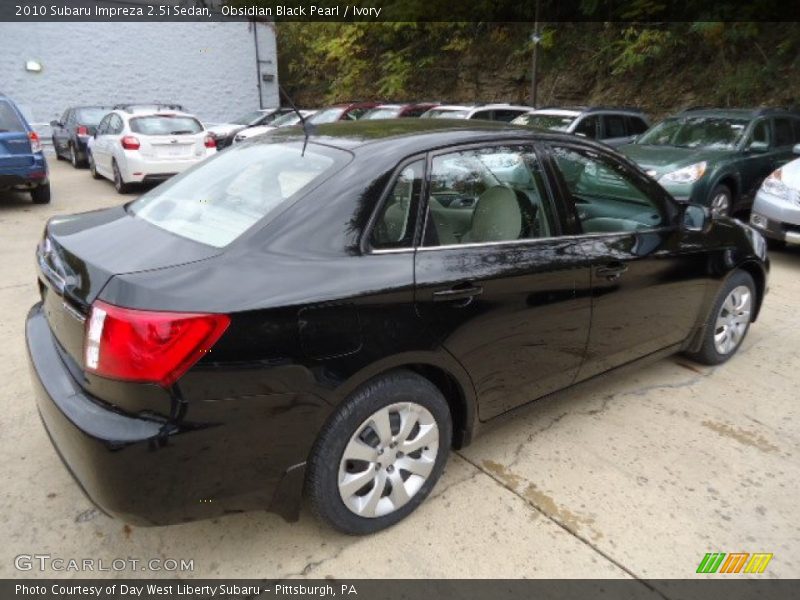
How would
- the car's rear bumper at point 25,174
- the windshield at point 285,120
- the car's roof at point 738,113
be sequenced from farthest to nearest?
the windshield at point 285,120 < the car's rear bumper at point 25,174 < the car's roof at point 738,113

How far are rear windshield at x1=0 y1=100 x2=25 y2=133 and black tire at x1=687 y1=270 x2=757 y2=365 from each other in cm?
890

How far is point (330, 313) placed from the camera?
6.87 ft

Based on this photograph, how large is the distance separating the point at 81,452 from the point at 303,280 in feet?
3.04

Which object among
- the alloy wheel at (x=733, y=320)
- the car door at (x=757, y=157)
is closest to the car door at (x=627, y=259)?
the alloy wheel at (x=733, y=320)

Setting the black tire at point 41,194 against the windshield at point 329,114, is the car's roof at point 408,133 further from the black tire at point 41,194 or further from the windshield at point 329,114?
the windshield at point 329,114

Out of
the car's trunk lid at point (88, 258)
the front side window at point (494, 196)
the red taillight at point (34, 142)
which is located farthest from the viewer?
the red taillight at point (34, 142)

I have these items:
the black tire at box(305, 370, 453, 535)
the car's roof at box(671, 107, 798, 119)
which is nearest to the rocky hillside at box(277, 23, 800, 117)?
the car's roof at box(671, 107, 798, 119)

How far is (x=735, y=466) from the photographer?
297 cm

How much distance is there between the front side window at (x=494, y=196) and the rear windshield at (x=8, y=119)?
26.7ft

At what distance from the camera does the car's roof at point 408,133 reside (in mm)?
2543

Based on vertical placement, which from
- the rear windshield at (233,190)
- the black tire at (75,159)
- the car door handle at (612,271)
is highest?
the rear windshield at (233,190)

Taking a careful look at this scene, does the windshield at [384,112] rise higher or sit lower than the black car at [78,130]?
higher

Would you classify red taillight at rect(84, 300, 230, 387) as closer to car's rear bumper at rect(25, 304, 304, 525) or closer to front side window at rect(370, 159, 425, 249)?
car's rear bumper at rect(25, 304, 304, 525)

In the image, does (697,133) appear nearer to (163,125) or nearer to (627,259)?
(627,259)
